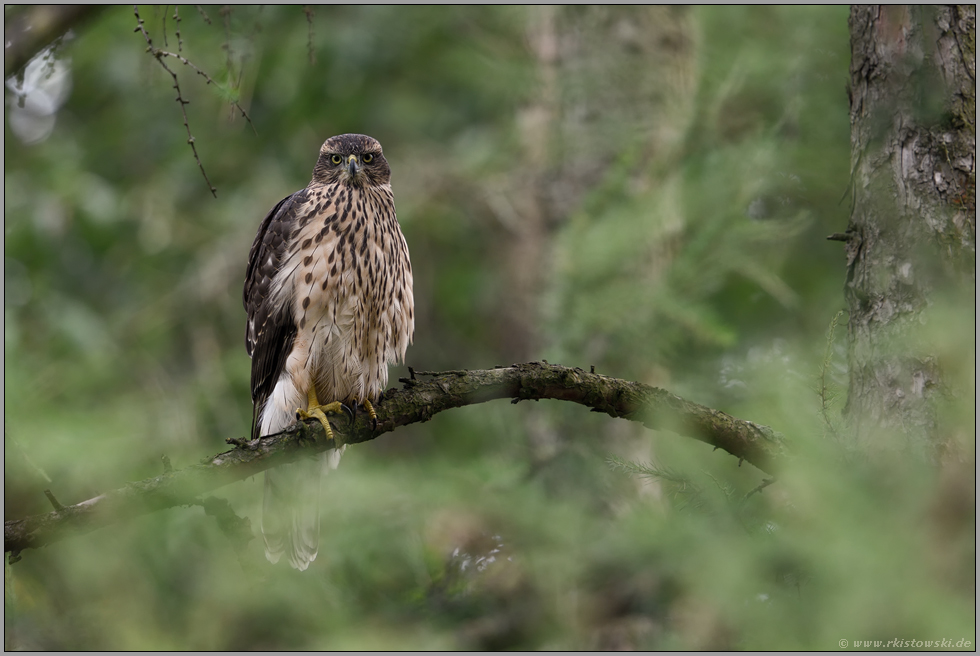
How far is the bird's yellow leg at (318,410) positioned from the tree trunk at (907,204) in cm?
189

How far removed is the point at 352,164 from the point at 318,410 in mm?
1415

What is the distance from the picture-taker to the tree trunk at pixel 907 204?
2.57 meters

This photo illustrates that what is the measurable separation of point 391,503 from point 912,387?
337 centimetres

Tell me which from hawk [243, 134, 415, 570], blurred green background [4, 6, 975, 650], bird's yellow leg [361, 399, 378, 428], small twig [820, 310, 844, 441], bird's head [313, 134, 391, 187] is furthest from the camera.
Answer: bird's head [313, 134, 391, 187]

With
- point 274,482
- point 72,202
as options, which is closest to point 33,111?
point 72,202

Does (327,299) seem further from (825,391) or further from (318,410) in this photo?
(825,391)

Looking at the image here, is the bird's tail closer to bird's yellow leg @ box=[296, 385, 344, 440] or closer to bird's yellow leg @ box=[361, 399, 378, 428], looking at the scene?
bird's yellow leg @ box=[296, 385, 344, 440]

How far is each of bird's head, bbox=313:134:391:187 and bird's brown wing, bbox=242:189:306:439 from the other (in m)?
0.22

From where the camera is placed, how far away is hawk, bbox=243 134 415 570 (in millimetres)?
4012

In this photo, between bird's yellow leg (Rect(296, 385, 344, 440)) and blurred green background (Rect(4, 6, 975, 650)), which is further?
bird's yellow leg (Rect(296, 385, 344, 440))

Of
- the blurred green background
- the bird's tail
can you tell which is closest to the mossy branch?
the blurred green background

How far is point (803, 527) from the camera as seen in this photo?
1.90 m

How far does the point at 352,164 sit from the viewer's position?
441cm

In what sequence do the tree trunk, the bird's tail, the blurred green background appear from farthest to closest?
the bird's tail, the tree trunk, the blurred green background
